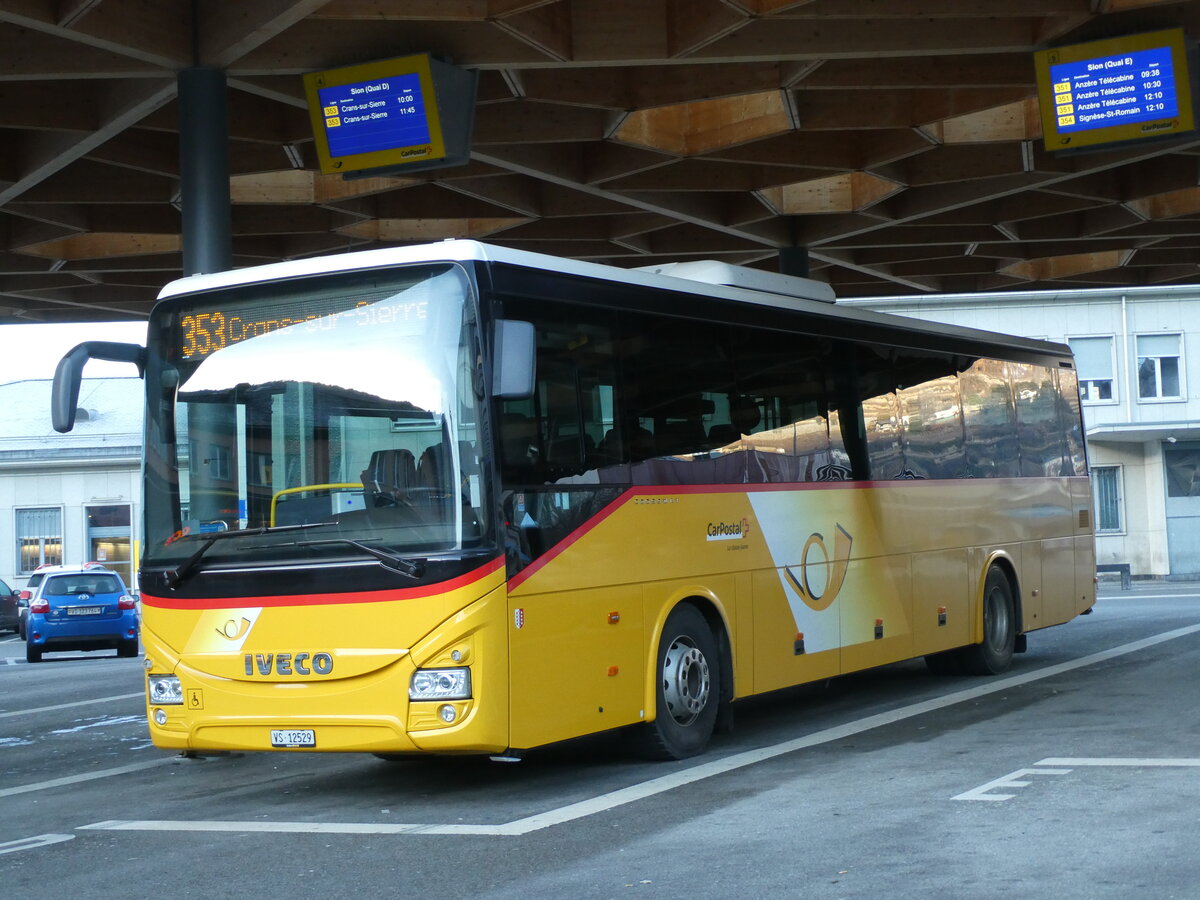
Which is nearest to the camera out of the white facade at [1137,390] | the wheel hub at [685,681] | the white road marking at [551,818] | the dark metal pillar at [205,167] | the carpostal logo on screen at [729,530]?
the white road marking at [551,818]

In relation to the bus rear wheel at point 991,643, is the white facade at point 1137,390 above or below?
above

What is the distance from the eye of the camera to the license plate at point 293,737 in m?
8.81

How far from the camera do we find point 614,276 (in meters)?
10.2

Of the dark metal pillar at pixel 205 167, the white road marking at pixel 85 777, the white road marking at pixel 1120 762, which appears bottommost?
the white road marking at pixel 85 777

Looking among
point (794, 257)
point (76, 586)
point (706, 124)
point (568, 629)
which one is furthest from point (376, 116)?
point (76, 586)

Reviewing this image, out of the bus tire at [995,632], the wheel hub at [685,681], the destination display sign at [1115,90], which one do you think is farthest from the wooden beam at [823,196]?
the wheel hub at [685,681]

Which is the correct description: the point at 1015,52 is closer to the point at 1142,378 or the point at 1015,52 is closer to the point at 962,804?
the point at 962,804

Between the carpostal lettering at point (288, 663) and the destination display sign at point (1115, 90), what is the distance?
25.9ft

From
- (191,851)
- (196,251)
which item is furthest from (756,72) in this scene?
(191,851)

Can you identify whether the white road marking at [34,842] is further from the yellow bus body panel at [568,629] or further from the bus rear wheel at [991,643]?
the bus rear wheel at [991,643]

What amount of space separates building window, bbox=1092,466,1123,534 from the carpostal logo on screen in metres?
38.2

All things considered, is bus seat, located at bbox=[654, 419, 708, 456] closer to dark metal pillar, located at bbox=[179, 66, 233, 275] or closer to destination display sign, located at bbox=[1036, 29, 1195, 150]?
destination display sign, located at bbox=[1036, 29, 1195, 150]

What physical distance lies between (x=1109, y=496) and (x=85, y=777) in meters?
40.4

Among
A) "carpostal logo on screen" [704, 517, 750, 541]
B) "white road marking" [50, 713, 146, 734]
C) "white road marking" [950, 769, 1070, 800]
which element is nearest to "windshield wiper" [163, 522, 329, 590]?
"carpostal logo on screen" [704, 517, 750, 541]
